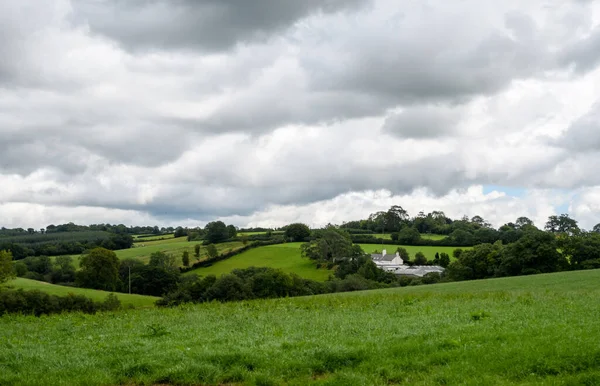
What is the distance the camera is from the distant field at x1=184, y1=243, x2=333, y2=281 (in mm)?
117312

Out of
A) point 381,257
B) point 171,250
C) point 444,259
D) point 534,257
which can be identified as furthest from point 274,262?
point 534,257

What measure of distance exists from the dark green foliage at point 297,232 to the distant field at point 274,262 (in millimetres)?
18260

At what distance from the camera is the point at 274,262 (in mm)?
124750

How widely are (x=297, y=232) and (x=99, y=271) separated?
233 feet

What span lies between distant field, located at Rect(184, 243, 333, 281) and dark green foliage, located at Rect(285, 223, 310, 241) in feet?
59.9

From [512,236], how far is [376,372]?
13728 centimetres

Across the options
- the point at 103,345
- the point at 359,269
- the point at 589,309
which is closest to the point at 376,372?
the point at 103,345

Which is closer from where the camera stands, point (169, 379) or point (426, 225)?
point (169, 379)

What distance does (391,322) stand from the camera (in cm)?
1717

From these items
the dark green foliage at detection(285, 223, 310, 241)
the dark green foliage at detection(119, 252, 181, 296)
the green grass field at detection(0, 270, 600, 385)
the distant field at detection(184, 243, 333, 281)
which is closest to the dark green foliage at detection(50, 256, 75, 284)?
the dark green foliage at detection(119, 252, 181, 296)

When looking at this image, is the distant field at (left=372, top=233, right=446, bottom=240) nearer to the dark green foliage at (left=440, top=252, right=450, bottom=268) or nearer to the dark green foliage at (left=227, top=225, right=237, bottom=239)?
the dark green foliage at (left=440, top=252, right=450, bottom=268)

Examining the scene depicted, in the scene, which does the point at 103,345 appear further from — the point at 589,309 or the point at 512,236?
the point at 512,236

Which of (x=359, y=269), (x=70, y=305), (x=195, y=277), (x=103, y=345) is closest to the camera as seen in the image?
(x=103, y=345)

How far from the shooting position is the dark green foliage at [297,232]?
6319 inches
